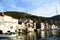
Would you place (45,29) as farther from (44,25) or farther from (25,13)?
(25,13)

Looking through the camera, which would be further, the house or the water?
the water

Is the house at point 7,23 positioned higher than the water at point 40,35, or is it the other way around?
the house at point 7,23

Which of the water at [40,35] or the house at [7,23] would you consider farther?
the water at [40,35]

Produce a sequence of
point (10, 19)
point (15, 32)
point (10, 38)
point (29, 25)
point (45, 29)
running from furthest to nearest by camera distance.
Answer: point (45, 29)
point (29, 25)
point (10, 19)
point (15, 32)
point (10, 38)

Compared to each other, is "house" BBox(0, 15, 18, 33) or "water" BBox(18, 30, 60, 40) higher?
"house" BBox(0, 15, 18, 33)

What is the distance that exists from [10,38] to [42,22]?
2.27 m

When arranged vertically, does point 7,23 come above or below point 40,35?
above

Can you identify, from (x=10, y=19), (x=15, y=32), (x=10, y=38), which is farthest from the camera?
(x=10, y=19)

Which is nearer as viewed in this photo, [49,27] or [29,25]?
[29,25]

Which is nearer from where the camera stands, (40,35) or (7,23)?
(7,23)

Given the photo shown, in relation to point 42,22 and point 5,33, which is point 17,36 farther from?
point 42,22

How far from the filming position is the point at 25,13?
711 centimetres

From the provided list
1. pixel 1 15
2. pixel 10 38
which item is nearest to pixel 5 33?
pixel 10 38

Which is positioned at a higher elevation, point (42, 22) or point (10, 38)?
point (42, 22)
